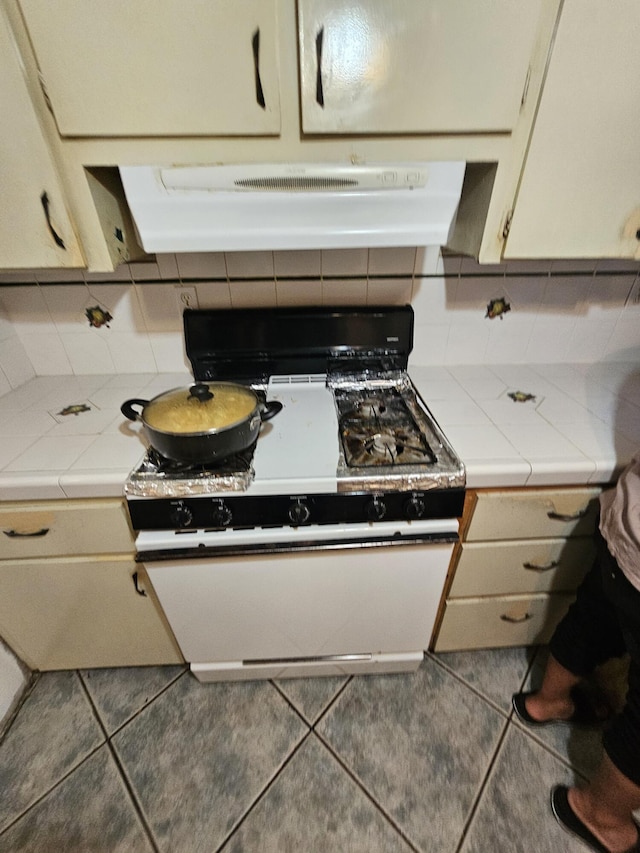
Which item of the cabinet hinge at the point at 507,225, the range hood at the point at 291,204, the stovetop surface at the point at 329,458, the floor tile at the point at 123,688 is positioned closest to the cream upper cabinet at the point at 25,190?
the range hood at the point at 291,204

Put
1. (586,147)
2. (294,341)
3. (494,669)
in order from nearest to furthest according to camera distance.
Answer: (586,147) < (294,341) < (494,669)

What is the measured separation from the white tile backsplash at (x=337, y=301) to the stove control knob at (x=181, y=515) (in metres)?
0.64

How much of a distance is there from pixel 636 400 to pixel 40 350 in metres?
1.98

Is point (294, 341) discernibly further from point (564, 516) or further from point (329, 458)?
point (564, 516)

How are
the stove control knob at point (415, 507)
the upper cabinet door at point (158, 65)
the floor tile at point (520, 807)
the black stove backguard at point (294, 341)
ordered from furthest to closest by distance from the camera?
the black stove backguard at point (294, 341) → the floor tile at point (520, 807) → the stove control knob at point (415, 507) → the upper cabinet door at point (158, 65)

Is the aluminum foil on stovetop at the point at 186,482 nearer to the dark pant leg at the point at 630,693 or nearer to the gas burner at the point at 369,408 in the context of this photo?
the gas burner at the point at 369,408

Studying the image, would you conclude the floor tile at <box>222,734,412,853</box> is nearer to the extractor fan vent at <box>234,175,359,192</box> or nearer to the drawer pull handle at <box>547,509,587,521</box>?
the drawer pull handle at <box>547,509,587,521</box>

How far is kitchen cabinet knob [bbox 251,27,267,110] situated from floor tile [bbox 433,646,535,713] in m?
1.74

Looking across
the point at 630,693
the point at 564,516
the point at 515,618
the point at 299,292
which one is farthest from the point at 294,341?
the point at 630,693

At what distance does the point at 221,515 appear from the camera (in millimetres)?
824

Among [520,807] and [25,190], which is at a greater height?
[25,190]

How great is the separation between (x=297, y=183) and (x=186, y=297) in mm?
590

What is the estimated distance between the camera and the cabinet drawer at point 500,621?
1110 millimetres

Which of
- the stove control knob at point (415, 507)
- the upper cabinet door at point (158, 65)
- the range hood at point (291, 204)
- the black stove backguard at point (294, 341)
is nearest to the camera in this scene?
the upper cabinet door at point (158, 65)
